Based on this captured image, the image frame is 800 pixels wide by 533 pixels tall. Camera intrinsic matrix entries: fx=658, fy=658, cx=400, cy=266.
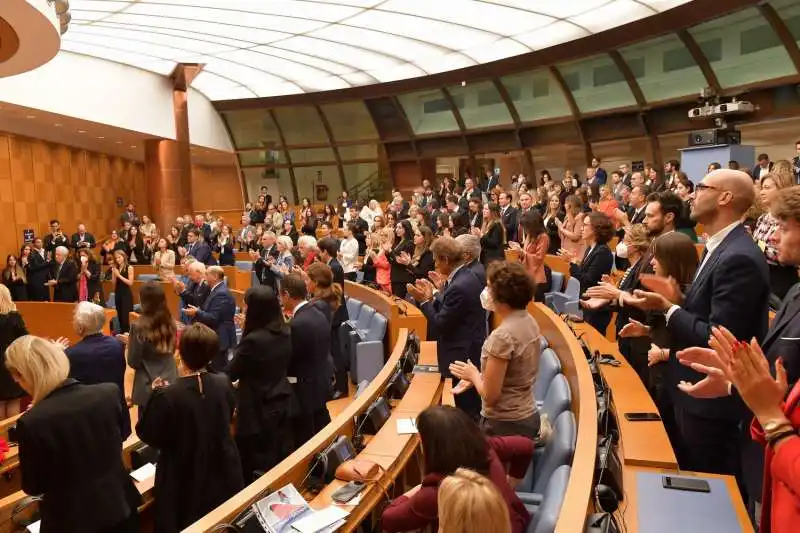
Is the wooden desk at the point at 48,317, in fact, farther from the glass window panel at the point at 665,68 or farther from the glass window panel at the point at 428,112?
the glass window panel at the point at 665,68

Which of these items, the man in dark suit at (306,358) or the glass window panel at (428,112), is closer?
the man in dark suit at (306,358)

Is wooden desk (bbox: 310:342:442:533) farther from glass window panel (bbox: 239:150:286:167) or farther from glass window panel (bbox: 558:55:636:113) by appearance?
glass window panel (bbox: 239:150:286:167)

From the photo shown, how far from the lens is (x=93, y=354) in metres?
3.59

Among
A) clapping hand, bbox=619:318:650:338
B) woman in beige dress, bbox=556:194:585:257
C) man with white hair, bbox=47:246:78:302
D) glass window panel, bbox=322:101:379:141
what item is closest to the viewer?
clapping hand, bbox=619:318:650:338

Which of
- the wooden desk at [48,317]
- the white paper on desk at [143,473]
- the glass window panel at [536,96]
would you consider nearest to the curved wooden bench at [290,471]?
the white paper on desk at [143,473]

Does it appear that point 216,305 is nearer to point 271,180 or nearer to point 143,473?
point 143,473

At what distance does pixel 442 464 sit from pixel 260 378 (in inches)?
68.6

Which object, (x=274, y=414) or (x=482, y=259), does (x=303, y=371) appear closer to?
(x=274, y=414)

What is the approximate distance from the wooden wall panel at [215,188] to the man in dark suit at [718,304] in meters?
19.2

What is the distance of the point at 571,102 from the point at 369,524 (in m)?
11.8

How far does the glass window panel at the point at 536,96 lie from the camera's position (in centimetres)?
1355

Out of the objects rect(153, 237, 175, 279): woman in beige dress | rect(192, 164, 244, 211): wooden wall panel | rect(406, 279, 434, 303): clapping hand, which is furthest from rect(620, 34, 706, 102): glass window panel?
rect(192, 164, 244, 211): wooden wall panel

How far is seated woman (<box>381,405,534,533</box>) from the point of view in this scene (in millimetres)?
2068

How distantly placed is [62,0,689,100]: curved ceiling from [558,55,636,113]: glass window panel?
817mm
